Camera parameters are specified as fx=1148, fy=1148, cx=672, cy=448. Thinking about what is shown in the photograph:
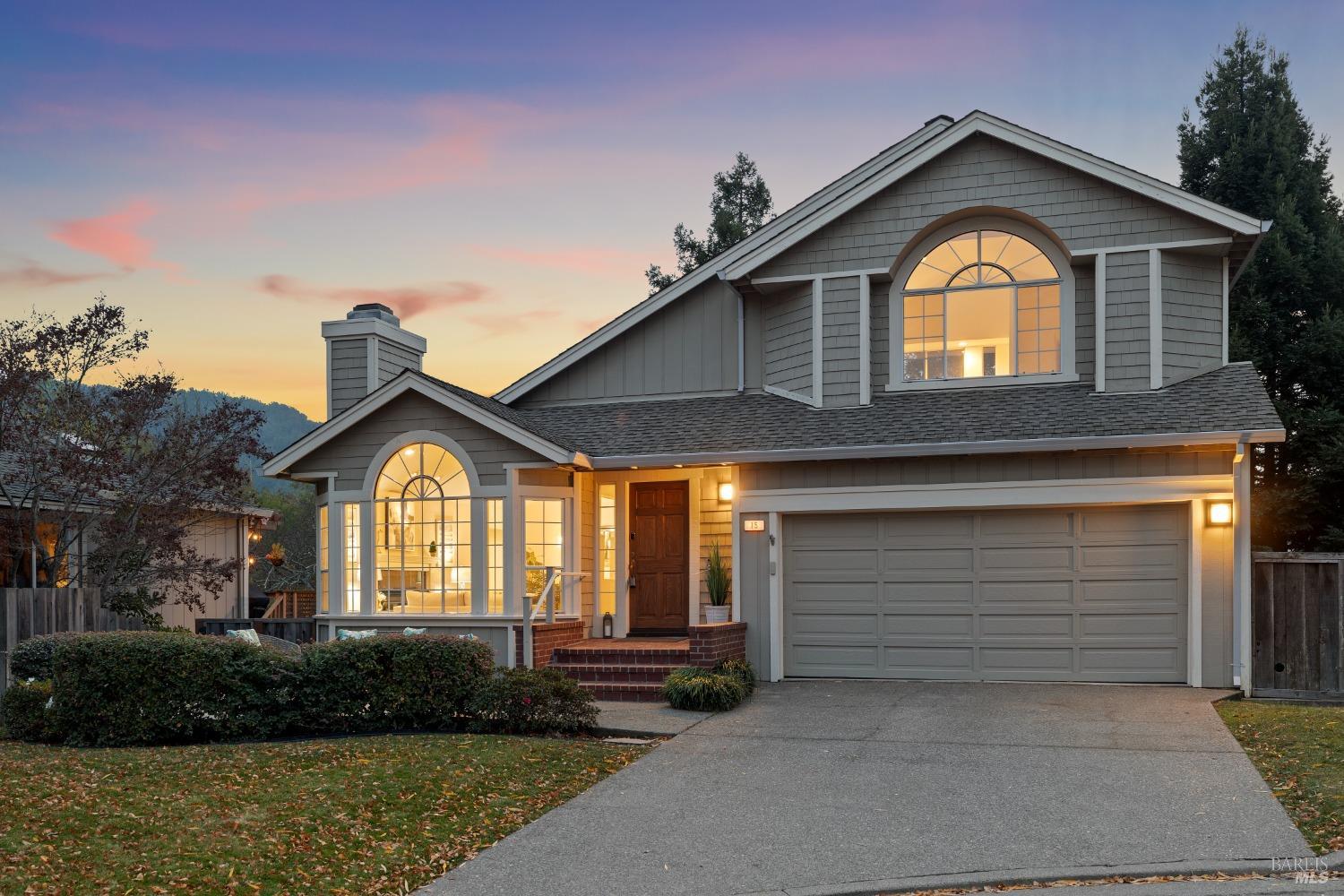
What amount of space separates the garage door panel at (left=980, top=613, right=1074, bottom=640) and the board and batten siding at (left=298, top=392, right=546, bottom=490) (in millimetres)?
5534

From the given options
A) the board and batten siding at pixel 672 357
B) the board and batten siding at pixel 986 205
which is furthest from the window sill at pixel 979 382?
Answer: the board and batten siding at pixel 672 357

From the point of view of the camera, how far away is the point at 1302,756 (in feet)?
28.5

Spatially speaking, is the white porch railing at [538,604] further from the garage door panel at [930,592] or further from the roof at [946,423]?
the garage door panel at [930,592]

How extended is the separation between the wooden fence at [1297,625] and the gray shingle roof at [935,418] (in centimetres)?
167

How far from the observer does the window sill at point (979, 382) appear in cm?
1402

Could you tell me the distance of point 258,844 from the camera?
6441 mm

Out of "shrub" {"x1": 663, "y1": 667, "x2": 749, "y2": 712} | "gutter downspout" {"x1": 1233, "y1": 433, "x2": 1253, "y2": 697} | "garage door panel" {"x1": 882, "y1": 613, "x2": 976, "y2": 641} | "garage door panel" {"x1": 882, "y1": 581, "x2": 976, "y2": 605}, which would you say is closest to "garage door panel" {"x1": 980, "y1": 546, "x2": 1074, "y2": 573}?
"garage door panel" {"x1": 882, "y1": 581, "x2": 976, "y2": 605}

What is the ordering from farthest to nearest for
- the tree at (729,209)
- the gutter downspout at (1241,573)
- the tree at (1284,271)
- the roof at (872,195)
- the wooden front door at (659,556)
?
the tree at (729,209)
the tree at (1284,271)
the wooden front door at (659,556)
the roof at (872,195)
the gutter downspout at (1241,573)

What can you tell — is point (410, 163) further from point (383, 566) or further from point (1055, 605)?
point (1055, 605)

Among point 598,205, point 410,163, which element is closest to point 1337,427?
point 598,205

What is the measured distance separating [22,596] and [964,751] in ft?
32.9

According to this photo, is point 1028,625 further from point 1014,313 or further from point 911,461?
point 1014,313

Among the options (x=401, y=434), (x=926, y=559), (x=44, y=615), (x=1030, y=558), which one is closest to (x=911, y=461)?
(x=926, y=559)

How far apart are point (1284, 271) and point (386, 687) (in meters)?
18.0
